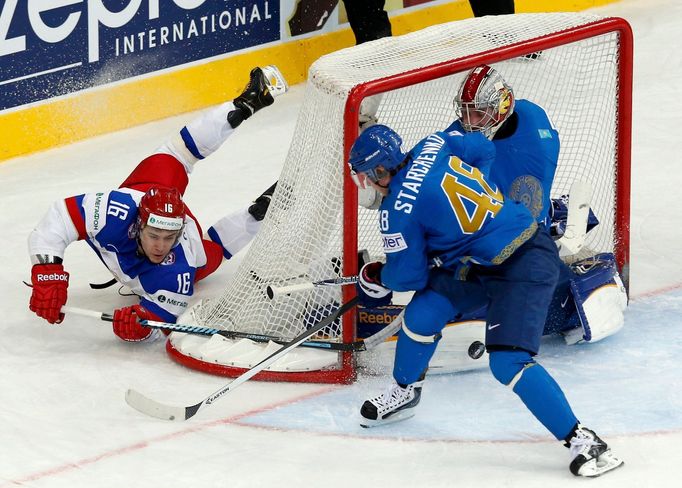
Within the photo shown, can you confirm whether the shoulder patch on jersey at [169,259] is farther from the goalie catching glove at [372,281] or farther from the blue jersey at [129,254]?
the goalie catching glove at [372,281]

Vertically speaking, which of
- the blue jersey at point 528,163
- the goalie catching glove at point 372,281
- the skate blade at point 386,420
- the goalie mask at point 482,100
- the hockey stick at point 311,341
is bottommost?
the skate blade at point 386,420

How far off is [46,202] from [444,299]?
252 centimetres

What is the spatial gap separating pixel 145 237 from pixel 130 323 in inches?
11.0

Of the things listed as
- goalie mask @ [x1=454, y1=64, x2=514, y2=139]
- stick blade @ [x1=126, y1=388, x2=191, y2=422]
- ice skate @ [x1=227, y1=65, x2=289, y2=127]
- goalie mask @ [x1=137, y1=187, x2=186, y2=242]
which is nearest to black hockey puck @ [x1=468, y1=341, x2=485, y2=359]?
goalie mask @ [x1=454, y1=64, x2=514, y2=139]

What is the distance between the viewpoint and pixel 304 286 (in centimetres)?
450

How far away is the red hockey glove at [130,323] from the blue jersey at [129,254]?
162 mm

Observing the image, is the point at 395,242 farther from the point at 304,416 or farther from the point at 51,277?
the point at 51,277

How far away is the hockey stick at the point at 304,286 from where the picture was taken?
4.44m

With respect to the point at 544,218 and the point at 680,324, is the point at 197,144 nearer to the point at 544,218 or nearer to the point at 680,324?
the point at 544,218

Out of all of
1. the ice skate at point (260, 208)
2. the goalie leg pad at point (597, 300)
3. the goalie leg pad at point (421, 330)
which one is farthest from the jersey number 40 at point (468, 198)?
the ice skate at point (260, 208)

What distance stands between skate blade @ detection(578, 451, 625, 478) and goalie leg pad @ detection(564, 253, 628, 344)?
0.84m

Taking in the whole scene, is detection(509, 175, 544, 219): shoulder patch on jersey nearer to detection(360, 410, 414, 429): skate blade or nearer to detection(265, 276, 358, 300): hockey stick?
detection(265, 276, 358, 300): hockey stick

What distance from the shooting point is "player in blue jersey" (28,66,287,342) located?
480 centimetres

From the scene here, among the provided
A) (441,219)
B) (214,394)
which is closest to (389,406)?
(214,394)
